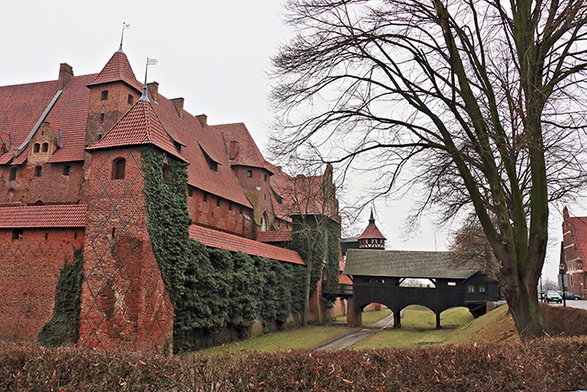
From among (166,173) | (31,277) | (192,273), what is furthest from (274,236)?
(31,277)

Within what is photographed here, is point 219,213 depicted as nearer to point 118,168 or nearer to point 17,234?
point 118,168

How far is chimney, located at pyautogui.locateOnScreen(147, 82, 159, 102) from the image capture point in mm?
28153

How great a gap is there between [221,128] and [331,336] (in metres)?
18.4

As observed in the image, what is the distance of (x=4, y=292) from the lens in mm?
19719

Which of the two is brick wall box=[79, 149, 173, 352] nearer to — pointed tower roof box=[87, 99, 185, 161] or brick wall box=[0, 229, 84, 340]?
pointed tower roof box=[87, 99, 185, 161]

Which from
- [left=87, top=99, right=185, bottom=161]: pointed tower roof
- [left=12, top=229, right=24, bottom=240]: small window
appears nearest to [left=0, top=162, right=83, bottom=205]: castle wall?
[left=12, top=229, right=24, bottom=240]: small window

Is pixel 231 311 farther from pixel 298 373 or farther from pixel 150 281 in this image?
pixel 298 373

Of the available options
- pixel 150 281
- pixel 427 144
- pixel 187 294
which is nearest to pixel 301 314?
pixel 187 294

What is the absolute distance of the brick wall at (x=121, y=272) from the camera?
16688mm

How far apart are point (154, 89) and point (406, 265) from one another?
20.8 meters

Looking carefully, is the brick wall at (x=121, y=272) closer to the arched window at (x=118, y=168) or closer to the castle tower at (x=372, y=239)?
the arched window at (x=118, y=168)

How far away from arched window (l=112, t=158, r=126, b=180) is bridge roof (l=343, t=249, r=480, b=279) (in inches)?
813

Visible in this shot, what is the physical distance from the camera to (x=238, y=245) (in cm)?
2503

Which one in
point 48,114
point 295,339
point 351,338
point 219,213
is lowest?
point 351,338
